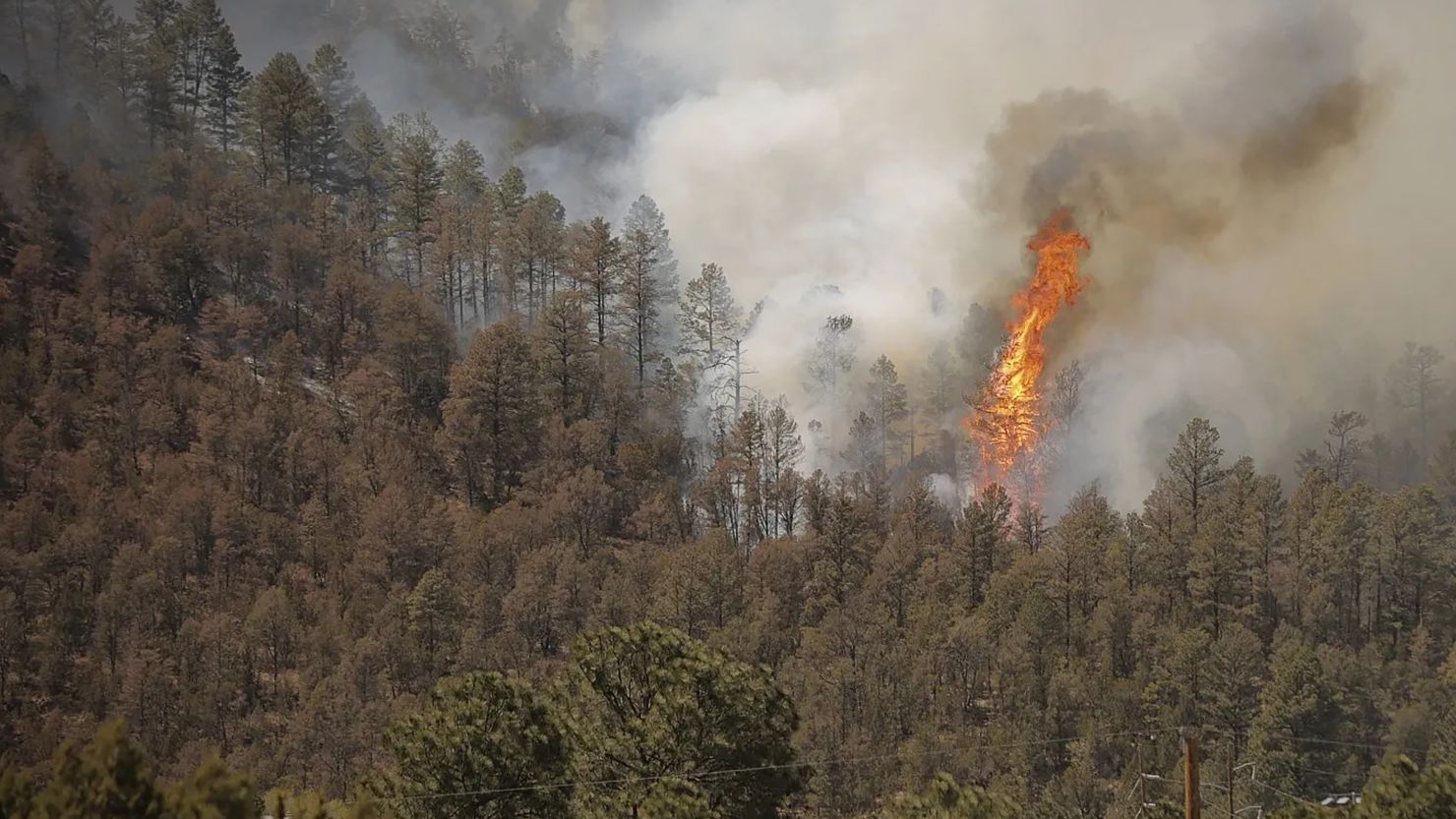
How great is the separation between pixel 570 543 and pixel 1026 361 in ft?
130

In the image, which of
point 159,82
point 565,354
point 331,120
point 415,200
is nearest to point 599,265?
point 565,354

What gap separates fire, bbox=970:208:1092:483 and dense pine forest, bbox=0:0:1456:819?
2.00 m

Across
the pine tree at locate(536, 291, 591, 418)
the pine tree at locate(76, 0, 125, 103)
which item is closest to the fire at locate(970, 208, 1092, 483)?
the pine tree at locate(536, 291, 591, 418)

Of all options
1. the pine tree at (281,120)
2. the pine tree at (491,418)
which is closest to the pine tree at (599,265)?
the pine tree at (491,418)

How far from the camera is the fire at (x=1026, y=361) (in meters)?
85.4

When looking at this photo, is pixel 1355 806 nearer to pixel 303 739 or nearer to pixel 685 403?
pixel 303 739

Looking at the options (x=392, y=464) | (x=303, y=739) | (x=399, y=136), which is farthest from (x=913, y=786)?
(x=399, y=136)

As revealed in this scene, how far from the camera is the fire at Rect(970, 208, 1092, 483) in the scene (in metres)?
85.4

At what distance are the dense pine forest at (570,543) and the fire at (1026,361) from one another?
6.55ft

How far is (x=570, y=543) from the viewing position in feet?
219

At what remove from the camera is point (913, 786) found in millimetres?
50406

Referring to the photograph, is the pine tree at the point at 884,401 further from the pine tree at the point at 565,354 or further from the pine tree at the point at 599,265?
the pine tree at the point at 565,354

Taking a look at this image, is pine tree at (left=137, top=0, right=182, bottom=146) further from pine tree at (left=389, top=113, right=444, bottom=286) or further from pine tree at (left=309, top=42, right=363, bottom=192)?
pine tree at (left=389, top=113, right=444, bottom=286)

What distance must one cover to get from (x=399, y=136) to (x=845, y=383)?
61.9 meters
